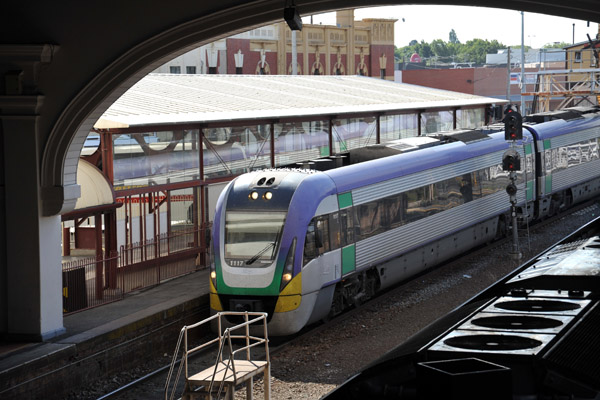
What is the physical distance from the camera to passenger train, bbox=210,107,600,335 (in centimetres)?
1423

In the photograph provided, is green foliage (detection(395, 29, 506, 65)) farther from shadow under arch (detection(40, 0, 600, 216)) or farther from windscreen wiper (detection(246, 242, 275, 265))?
shadow under arch (detection(40, 0, 600, 216))

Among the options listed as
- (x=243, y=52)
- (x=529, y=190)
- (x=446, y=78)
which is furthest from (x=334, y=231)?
(x=446, y=78)

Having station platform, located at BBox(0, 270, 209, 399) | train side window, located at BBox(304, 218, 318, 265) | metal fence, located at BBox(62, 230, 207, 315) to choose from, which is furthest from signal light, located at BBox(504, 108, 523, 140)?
station platform, located at BBox(0, 270, 209, 399)

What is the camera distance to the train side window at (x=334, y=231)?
596 inches

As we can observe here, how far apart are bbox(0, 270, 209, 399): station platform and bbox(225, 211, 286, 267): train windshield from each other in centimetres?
160

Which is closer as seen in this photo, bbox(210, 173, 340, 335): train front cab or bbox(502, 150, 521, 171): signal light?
bbox(210, 173, 340, 335): train front cab

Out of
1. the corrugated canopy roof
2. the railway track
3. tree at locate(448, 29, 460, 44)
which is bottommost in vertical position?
the railway track

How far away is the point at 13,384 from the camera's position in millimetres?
11344

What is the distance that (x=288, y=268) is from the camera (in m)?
14.1

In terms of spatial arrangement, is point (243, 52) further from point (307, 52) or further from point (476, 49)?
point (476, 49)

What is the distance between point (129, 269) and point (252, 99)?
6867 mm

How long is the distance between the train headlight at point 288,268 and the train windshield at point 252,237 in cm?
23

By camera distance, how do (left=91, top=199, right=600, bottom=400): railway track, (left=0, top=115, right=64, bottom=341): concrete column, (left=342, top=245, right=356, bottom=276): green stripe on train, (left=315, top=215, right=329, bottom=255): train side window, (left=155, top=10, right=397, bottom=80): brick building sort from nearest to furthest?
(left=91, top=199, right=600, bottom=400): railway track, (left=0, top=115, right=64, bottom=341): concrete column, (left=315, top=215, right=329, bottom=255): train side window, (left=342, top=245, right=356, bottom=276): green stripe on train, (left=155, top=10, right=397, bottom=80): brick building

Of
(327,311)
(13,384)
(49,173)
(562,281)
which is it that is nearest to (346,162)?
(327,311)
